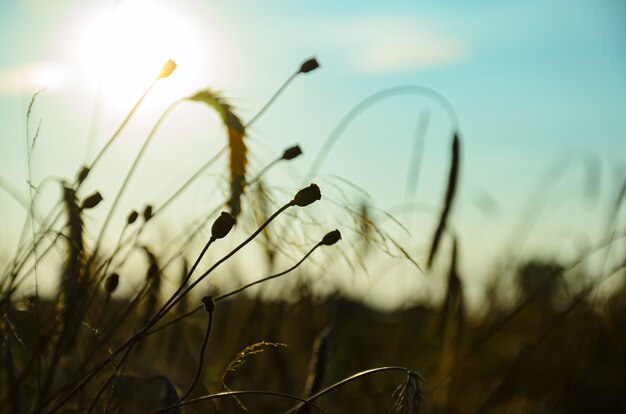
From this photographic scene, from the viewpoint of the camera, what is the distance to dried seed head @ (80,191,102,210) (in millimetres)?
1437

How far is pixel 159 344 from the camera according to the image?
2.87 metres

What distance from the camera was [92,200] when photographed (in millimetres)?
1442

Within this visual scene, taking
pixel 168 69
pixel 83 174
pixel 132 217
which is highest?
pixel 168 69

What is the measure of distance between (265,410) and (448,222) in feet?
4.02

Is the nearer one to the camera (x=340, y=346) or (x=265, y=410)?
(x=265, y=410)

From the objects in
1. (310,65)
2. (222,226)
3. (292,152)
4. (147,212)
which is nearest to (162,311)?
(222,226)

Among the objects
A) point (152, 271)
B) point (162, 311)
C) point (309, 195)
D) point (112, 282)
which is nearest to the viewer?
point (309, 195)

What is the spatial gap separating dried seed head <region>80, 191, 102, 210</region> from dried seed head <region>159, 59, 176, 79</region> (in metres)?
0.25

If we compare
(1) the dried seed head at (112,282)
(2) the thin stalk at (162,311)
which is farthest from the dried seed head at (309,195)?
(1) the dried seed head at (112,282)

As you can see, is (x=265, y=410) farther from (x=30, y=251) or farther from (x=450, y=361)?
(x=30, y=251)

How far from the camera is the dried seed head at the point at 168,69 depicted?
4.80ft

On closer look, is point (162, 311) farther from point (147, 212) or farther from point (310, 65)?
point (310, 65)

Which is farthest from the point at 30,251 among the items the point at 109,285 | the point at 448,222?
the point at 448,222

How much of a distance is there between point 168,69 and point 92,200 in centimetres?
29
